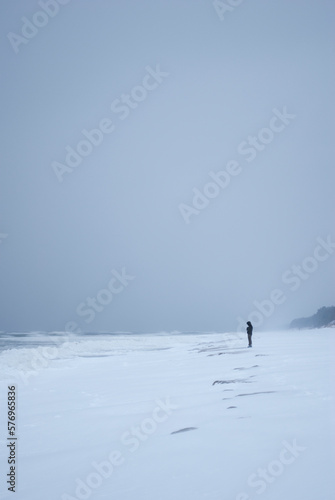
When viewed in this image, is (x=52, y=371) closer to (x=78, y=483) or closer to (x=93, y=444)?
(x=93, y=444)

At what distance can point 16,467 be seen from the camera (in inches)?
223

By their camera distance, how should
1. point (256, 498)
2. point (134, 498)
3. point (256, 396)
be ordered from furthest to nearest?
point (256, 396) < point (134, 498) < point (256, 498)

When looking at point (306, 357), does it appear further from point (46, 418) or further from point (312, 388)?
point (46, 418)

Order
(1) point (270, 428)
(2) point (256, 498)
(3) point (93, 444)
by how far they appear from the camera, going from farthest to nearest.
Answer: (3) point (93, 444)
(1) point (270, 428)
(2) point (256, 498)

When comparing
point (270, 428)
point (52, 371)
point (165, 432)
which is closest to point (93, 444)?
point (165, 432)

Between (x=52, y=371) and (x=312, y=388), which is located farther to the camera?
(x=52, y=371)

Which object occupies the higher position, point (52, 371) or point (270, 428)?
point (270, 428)

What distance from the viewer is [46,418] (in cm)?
834

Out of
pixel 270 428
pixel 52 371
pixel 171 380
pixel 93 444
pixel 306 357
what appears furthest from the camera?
pixel 52 371

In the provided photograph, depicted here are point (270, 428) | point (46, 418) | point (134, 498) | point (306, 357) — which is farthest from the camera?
point (306, 357)

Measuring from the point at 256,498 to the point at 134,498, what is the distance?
127 cm

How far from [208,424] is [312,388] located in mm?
2655

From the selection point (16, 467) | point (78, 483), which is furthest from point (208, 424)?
point (16, 467)

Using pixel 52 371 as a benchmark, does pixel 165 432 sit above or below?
above
